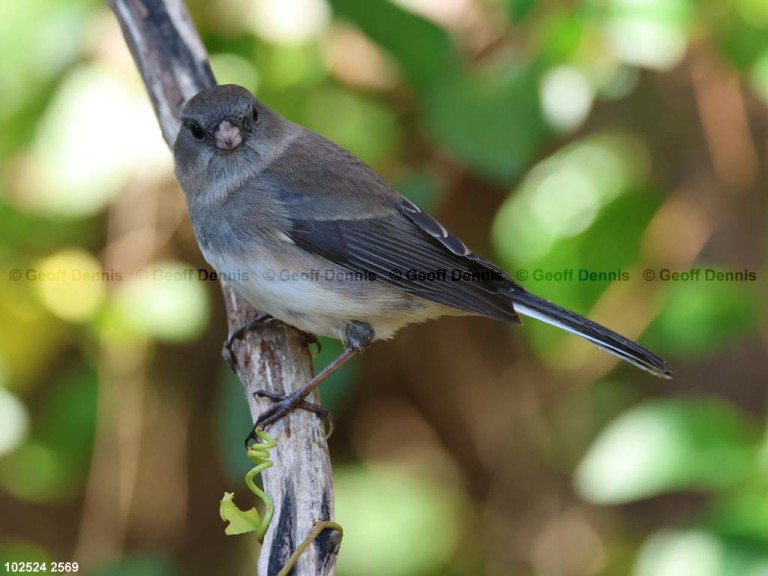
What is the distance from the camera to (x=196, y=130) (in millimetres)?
2559

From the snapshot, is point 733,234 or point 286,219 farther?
point 733,234

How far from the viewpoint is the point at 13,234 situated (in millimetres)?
3029

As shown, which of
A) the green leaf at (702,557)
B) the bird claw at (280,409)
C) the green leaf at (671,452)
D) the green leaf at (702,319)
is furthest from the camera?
the green leaf at (702,319)

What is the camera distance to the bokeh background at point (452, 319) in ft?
8.78

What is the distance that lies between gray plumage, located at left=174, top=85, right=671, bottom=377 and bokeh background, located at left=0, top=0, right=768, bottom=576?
6.3 inches

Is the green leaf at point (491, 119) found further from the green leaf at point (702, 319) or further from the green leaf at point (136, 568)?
the green leaf at point (136, 568)

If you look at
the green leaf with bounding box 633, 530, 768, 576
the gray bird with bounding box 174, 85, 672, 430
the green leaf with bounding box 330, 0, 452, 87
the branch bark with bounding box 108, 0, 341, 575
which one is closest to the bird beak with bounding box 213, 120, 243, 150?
the gray bird with bounding box 174, 85, 672, 430

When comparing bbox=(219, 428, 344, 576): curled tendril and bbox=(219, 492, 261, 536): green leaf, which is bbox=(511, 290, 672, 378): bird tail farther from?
bbox=(219, 492, 261, 536): green leaf

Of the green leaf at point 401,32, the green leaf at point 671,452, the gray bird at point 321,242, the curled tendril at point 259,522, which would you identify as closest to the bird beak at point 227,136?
the gray bird at point 321,242

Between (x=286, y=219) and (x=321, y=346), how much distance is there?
0.45m

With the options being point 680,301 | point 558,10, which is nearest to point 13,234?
point 558,10

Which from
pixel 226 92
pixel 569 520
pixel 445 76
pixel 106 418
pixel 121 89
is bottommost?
pixel 569 520

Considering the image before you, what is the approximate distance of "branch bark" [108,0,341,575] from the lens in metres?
1.72

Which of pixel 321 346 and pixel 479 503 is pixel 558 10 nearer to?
pixel 321 346
